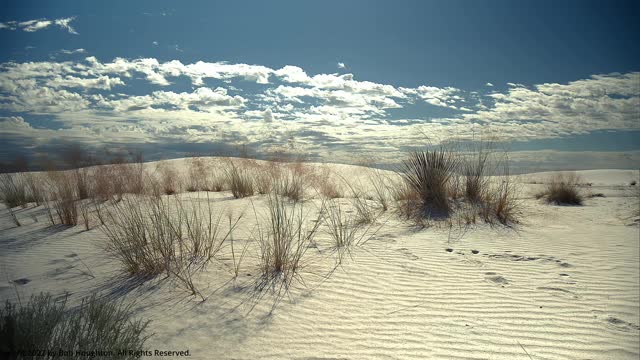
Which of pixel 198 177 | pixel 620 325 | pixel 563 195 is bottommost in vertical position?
pixel 620 325

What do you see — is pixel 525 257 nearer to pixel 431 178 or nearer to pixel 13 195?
pixel 431 178

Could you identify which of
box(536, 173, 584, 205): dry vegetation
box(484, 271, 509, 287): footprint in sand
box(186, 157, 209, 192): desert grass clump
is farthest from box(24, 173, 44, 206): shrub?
box(536, 173, 584, 205): dry vegetation

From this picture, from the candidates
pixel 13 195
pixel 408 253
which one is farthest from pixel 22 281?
pixel 13 195

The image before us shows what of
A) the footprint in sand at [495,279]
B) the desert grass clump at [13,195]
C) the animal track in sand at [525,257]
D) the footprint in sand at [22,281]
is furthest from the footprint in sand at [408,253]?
the desert grass clump at [13,195]

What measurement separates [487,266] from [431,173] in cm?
366

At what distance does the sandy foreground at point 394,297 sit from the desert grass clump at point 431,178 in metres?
1.63

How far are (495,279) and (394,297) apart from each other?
135cm

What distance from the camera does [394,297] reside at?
3602 mm

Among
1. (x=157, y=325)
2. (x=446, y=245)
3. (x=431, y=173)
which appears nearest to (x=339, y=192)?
(x=431, y=173)

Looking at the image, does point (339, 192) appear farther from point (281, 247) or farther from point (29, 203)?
point (29, 203)

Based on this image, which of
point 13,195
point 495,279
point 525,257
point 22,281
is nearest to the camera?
point 22,281

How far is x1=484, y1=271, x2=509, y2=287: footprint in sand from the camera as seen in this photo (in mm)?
4043

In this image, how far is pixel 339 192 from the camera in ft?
36.2

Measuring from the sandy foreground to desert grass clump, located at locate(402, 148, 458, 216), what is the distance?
1625 mm
